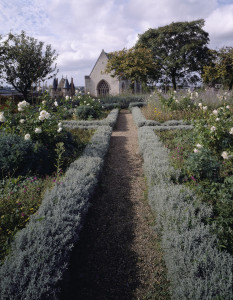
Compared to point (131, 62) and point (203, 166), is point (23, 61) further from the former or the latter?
point (203, 166)

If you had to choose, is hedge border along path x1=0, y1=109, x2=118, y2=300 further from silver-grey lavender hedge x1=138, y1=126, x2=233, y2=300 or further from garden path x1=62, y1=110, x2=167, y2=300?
silver-grey lavender hedge x1=138, y1=126, x2=233, y2=300

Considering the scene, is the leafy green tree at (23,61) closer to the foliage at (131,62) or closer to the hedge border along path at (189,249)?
the foliage at (131,62)

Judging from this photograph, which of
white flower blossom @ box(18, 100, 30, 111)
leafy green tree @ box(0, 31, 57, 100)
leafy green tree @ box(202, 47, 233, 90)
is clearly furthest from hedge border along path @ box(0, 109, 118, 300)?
leafy green tree @ box(202, 47, 233, 90)

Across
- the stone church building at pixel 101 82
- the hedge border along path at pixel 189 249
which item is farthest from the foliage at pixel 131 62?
the hedge border along path at pixel 189 249

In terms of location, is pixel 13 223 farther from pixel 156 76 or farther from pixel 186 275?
pixel 156 76

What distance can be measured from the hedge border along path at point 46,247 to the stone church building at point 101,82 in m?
27.2

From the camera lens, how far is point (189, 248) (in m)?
1.97

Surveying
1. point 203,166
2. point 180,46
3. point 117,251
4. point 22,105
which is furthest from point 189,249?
point 180,46

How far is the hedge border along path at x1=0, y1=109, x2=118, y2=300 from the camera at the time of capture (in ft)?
5.15

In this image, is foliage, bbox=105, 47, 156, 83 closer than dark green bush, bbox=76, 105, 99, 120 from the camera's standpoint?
No

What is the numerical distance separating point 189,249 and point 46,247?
4.64 ft

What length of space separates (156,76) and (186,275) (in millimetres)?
27413

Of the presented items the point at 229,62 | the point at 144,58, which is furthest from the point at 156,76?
the point at 229,62

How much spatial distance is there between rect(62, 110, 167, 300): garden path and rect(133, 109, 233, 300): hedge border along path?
9.5 inches
